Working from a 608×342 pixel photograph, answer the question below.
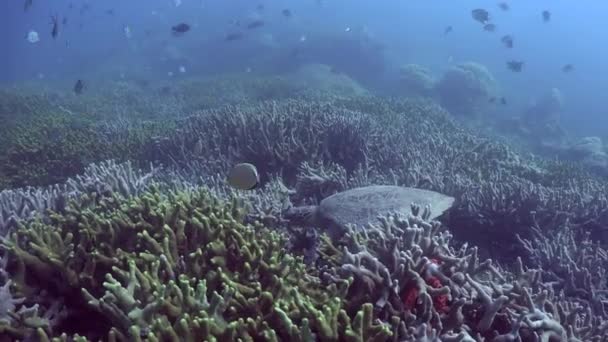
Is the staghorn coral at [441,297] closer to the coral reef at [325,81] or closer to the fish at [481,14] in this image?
the fish at [481,14]

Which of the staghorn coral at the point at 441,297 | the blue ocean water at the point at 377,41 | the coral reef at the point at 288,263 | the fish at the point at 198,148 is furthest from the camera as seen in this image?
the blue ocean water at the point at 377,41

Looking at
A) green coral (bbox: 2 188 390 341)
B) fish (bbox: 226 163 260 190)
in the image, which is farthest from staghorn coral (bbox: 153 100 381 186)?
green coral (bbox: 2 188 390 341)

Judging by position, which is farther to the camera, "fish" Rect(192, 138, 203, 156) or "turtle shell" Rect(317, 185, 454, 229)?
"fish" Rect(192, 138, 203, 156)

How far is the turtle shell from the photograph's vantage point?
14.6 feet

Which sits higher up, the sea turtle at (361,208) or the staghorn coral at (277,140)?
the sea turtle at (361,208)

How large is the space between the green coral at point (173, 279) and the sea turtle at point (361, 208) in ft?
3.01

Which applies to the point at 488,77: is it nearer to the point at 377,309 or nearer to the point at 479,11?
the point at 479,11

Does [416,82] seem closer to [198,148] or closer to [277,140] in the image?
[277,140]

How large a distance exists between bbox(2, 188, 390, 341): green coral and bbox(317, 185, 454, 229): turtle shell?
982mm

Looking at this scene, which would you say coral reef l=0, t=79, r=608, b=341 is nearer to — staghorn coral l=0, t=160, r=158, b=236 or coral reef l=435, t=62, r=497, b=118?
staghorn coral l=0, t=160, r=158, b=236

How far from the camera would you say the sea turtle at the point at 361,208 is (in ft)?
14.6

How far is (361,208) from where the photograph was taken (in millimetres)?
4570

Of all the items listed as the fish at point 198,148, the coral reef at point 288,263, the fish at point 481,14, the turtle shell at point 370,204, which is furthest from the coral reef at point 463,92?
the turtle shell at point 370,204

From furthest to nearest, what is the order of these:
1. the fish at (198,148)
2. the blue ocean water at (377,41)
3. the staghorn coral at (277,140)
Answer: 1. the blue ocean water at (377,41)
2. the fish at (198,148)
3. the staghorn coral at (277,140)
